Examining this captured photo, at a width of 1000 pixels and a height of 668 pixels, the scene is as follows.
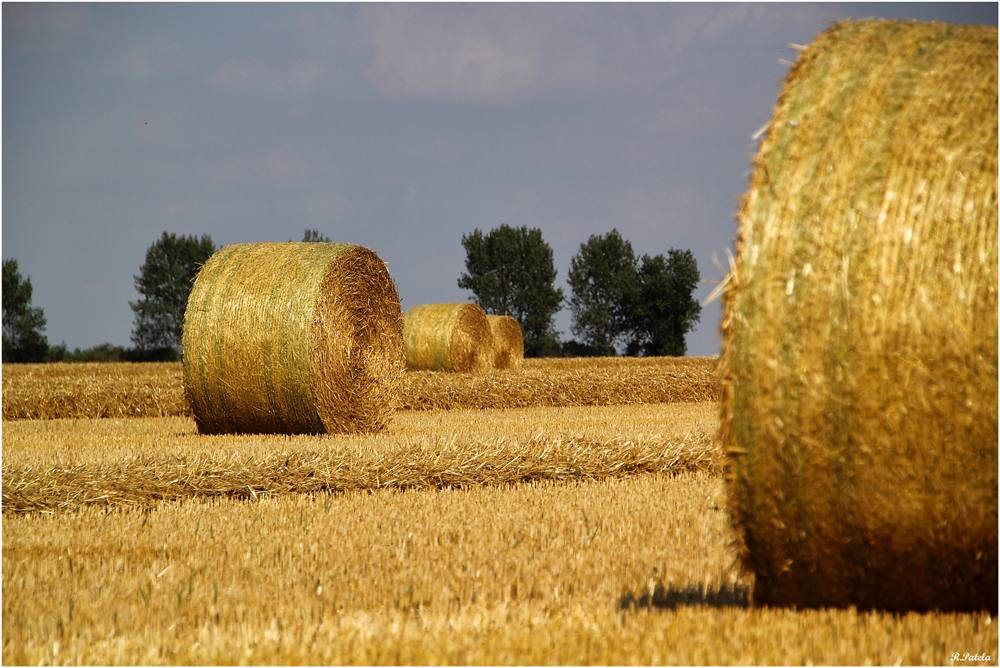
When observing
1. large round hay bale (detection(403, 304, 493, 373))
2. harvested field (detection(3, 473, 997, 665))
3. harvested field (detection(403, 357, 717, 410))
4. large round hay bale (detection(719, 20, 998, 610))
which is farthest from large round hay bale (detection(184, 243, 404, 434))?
large round hay bale (detection(403, 304, 493, 373))

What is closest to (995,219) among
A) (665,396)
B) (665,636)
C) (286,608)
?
(665,636)

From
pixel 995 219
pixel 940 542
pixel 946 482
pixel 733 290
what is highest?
pixel 995 219

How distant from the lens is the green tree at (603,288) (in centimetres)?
4997

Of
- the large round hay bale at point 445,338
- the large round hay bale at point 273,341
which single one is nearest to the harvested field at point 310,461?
the large round hay bale at point 273,341

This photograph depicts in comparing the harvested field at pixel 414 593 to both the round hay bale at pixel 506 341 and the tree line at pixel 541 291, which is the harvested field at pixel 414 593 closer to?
the round hay bale at pixel 506 341

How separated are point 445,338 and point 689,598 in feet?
46.1

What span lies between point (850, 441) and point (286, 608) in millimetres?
2277

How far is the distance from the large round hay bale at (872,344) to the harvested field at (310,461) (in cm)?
355

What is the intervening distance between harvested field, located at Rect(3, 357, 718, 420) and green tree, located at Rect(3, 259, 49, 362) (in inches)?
1184

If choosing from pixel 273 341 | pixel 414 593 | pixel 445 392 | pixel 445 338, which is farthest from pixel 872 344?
pixel 445 338

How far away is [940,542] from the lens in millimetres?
2986

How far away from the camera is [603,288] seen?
171ft

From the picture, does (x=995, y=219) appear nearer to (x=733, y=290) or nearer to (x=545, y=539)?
(x=733, y=290)

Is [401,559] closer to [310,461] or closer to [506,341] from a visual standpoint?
[310,461]
